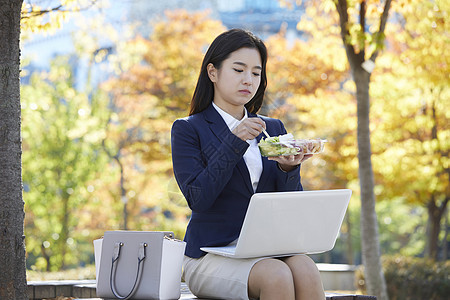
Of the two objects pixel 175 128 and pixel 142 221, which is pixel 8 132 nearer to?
pixel 175 128

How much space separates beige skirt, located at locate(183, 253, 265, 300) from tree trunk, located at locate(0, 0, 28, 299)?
2.73 ft

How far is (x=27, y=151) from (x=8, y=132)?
36.7 feet

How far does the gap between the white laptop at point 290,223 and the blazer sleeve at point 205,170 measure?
0.74 ft

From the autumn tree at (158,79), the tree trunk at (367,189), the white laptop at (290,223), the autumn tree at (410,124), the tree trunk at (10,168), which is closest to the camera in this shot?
the white laptop at (290,223)

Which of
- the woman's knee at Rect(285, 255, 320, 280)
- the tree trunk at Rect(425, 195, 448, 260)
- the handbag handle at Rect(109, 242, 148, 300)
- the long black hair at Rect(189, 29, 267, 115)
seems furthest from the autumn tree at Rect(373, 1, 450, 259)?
the handbag handle at Rect(109, 242, 148, 300)

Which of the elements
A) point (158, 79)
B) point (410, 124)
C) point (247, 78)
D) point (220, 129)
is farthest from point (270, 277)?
point (158, 79)

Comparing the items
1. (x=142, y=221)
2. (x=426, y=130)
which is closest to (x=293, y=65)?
(x=426, y=130)

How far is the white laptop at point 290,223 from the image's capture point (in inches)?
86.6

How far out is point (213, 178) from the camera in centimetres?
249

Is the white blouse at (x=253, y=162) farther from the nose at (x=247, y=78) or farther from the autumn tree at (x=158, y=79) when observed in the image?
the autumn tree at (x=158, y=79)

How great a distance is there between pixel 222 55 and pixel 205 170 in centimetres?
58

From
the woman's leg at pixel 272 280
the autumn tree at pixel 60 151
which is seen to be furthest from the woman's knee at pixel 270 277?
the autumn tree at pixel 60 151

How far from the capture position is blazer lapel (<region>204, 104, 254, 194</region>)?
8.86 ft

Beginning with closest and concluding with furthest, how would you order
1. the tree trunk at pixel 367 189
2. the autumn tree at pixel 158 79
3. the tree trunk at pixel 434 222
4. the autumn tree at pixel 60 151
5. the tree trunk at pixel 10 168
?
the tree trunk at pixel 10 168, the tree trunk at pixel 367 189, the tree trunk at pixel 434 222, the autumn tree at pixel 158 79, the autumn tree at pixel 60 151
